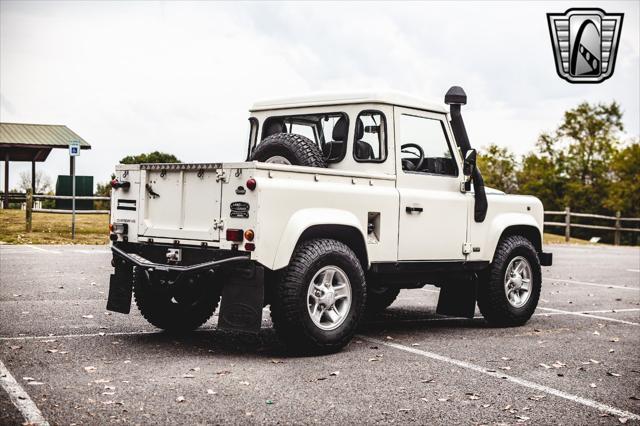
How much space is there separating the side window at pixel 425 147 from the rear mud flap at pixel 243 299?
7.43 ft

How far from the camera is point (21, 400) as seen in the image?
16.7 ft

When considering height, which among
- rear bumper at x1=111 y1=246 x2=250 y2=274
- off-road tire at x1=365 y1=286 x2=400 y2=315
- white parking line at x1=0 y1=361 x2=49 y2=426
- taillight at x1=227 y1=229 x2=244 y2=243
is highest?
taillight at x1=227 y1=229 x2=244 y2=243

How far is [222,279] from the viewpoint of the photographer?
282 inches

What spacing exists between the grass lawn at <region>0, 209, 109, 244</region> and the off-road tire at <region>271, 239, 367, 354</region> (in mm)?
16037

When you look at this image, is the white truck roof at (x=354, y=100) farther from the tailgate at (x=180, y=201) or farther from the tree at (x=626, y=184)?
the tree at (x=626, y=184)

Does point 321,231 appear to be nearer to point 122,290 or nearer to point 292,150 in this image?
point 292,150

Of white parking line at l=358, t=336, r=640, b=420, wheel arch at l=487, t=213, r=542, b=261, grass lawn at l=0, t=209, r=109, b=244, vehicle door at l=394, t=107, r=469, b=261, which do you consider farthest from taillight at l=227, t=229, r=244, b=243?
grass lawn at l=0, t=209, r=109, b=244

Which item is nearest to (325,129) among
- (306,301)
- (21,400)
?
(306,301)

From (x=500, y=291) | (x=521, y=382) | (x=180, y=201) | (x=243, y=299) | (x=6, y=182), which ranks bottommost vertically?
(x=521, y=382)

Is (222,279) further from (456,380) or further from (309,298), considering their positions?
(456,380)

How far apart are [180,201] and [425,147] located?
2703 mm

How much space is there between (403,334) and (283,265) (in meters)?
2.31

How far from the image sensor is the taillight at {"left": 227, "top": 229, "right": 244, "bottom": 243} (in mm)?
6543

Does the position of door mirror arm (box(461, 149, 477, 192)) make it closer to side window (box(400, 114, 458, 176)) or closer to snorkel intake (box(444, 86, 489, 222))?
snorkel intake (box(444, 86, 489, 222))
